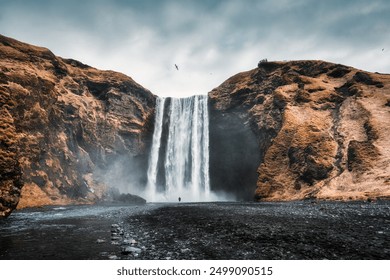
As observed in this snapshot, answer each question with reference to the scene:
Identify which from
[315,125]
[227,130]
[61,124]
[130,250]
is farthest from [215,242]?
[227,130]

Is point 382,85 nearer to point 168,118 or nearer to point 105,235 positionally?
point 168,118

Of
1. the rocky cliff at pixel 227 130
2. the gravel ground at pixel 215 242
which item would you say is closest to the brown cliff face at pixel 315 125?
the rocky cliff at pixel 227 130

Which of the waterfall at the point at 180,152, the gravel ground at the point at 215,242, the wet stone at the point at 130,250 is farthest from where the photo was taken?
the waterfall at the point at 180,152

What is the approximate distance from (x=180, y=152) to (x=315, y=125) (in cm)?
2710

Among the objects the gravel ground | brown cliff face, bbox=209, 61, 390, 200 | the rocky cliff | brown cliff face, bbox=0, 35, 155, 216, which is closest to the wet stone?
the gravel ground

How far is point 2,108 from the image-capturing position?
1717 cm

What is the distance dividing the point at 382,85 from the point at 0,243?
5609cm

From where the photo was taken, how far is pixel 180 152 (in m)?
58.1

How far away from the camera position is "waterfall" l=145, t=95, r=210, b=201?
55562mm

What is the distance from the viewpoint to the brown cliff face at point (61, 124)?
2806cm

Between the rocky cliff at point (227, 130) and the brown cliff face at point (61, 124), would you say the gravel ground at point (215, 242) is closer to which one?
the brown cliff face at point (61, 124)

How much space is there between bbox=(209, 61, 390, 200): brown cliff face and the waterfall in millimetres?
5101

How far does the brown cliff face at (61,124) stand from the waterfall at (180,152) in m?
3.40

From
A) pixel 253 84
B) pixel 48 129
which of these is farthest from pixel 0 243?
pixel 253 84
